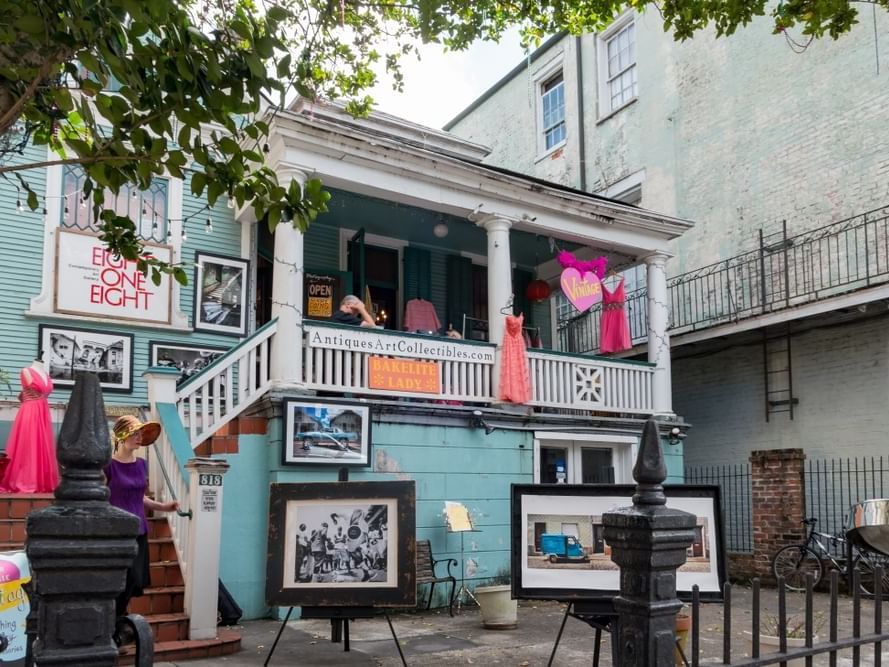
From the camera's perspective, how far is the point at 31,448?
8.16 meters

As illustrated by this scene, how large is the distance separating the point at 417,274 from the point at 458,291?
3.03 ft

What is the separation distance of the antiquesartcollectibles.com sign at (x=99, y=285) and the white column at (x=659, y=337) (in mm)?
7137

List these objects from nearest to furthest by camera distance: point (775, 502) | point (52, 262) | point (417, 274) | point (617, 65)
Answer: point (52, 262) < point (775, 502) < point (417, 274) < point (617, 65)

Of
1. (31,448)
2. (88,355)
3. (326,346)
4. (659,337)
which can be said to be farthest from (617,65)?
(31,448)

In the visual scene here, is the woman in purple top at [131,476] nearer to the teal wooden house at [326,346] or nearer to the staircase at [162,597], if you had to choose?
the staircase at [162,597]

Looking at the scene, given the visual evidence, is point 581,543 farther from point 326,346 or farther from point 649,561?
point 326,346

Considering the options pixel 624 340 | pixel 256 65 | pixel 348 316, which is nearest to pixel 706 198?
pixel 624 340

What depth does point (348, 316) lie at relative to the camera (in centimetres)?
1103

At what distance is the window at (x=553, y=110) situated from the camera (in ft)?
66.2

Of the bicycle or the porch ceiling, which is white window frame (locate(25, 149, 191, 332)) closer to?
the porch ceiling

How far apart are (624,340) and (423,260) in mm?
3603

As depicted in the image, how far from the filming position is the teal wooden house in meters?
9.57

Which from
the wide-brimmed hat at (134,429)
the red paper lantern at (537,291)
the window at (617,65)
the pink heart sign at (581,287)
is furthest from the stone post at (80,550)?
the window at (617,65)

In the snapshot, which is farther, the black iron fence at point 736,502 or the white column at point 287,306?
the black iron fence at point 736,502
